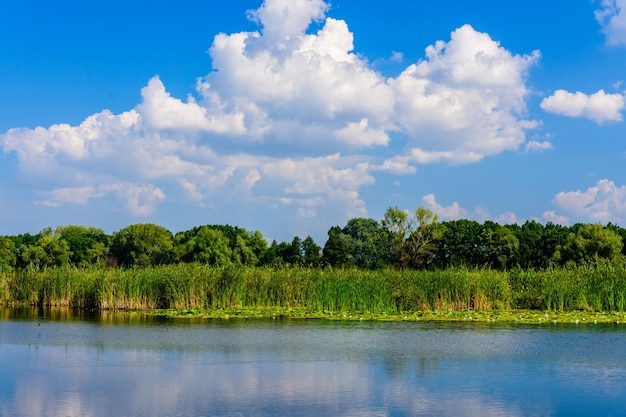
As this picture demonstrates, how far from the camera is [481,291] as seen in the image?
29109 mm

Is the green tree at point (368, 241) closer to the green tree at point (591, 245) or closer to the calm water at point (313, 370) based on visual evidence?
the green tree at point (591, 245)

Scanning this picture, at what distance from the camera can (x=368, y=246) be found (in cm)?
9381

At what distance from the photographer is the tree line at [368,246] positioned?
249 feet

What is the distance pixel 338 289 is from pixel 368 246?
6428 centimetres

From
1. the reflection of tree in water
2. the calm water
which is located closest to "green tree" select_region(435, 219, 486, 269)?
the calm water

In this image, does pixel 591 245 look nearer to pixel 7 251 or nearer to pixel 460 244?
pixel 460 244

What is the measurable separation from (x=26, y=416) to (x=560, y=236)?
71591 millimetres

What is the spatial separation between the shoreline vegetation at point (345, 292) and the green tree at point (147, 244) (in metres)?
57.1

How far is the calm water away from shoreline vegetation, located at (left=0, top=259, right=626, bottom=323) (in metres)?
4.65

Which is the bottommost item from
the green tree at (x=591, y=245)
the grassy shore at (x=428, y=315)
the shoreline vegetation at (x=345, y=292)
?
the grassy shore at (x=428, y=315)

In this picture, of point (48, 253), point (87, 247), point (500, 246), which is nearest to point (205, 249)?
point (48, 253)

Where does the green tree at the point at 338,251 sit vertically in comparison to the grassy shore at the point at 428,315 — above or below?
above

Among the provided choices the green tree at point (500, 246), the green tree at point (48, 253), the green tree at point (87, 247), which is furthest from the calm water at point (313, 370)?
the green tree at point (87, 247)

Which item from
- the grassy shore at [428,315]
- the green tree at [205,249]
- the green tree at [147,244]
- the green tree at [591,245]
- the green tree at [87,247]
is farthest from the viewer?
the green tree at [87,247]
